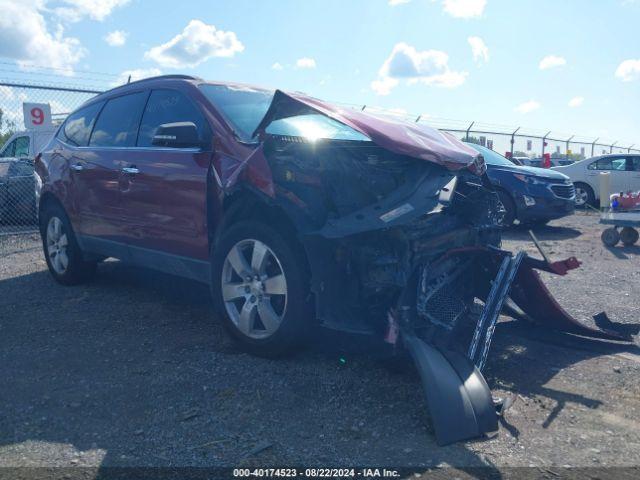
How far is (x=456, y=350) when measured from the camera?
377 cm

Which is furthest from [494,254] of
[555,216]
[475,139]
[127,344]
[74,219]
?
[475,139]

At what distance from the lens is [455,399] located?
3.09 m

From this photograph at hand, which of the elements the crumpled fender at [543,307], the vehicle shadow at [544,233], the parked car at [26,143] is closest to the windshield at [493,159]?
the vehicle shadow at [544,233]

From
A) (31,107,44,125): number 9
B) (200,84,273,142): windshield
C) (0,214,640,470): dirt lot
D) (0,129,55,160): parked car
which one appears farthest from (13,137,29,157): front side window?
(200,84,273,142): windshield

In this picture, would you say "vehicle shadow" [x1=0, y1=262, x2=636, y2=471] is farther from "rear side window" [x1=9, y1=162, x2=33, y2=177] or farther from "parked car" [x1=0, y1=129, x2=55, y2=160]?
"parked car" [x1=0, y1=129, x2=55, y2=160]

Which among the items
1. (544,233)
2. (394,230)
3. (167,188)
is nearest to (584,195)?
(544,233)

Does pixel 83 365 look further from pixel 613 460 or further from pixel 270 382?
pixel 613 460

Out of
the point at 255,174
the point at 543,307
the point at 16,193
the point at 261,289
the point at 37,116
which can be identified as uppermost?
the point at 37,116

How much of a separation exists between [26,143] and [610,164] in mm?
14189

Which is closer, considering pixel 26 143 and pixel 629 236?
pixel 629 236

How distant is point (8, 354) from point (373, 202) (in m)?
2.83

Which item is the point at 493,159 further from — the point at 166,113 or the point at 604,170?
the point at 166,113

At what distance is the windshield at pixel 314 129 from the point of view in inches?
160

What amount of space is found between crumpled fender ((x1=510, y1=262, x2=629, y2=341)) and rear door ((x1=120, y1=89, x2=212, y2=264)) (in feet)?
7.60
